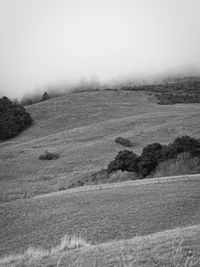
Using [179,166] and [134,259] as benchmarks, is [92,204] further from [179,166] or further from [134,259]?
[179,166]

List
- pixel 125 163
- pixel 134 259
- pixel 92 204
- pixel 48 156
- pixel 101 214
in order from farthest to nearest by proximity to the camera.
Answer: pixel 48 156, pixel 125 163, pixel 92 204, pixel 101 214, pixel 134 259

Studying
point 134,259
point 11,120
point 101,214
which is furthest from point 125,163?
point 11,120

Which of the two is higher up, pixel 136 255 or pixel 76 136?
pixel 136 255

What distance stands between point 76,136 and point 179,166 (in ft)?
104

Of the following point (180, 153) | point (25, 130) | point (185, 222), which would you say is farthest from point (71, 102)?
point (185, 222)

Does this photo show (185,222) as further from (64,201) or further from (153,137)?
(153,137)

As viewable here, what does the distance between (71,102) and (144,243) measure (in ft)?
256

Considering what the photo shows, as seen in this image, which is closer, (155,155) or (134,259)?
(134,259)

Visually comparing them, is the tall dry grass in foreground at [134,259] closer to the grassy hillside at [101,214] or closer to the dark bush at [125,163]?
the grassy hillside at [101,214]

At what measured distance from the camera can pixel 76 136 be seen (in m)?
57.6

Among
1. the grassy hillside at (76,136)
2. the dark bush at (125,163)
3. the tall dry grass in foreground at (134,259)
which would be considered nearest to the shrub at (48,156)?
the grassy hillside at (76,136)

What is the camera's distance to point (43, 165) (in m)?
43.1

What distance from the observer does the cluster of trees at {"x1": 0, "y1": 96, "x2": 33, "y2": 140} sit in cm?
6781

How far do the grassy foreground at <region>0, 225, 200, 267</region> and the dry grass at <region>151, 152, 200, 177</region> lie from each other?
56.1ft
